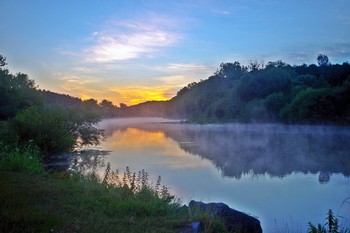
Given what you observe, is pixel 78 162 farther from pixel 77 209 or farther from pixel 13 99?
pixel 13 99

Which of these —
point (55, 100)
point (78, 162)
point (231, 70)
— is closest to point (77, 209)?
point (78, 162)

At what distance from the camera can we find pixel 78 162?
21234mm

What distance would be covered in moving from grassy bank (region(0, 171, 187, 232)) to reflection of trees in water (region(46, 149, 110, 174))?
858cm

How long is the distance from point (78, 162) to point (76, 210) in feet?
48.5

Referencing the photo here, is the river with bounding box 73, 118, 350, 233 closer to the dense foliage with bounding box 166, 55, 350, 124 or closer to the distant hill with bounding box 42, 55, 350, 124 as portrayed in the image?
the distant hill with bounding box 42, 55, 350, 124

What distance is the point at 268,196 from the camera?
13352mm

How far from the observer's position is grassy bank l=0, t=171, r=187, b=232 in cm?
591

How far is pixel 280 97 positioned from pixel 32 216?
194 feet

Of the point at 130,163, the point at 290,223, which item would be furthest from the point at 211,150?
the point at 290,223

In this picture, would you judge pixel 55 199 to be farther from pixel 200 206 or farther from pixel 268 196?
pixel 268 196

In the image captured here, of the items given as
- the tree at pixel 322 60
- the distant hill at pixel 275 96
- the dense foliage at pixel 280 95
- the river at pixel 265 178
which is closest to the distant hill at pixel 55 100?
the distant hill at pixel 275 96

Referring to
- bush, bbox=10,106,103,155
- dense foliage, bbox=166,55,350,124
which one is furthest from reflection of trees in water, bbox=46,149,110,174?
dense foliage, bbox=166,55,350,124

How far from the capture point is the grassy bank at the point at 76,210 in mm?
5906

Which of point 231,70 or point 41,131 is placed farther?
point 231,70
